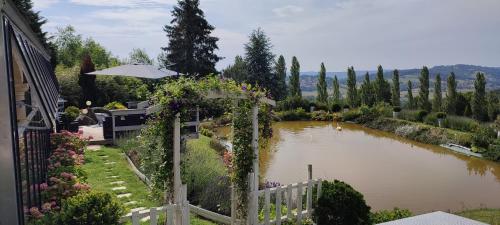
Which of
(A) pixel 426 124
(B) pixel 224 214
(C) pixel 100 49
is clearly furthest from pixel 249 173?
(C) pixel 100 49

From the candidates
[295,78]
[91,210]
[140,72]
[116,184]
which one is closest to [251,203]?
[91,210]

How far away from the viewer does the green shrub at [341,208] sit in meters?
6.64

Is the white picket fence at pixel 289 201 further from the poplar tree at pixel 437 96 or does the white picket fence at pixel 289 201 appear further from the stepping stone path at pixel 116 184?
the poplar tree at pixel 437 96

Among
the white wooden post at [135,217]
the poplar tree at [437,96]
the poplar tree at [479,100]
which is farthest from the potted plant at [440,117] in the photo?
the white wooden post at [135,217]

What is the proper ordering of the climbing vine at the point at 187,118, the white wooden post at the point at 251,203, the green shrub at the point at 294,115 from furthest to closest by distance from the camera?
1. the green shrub at the point at 294,115
2. the white wooden post at the point at 251,203
3. the climbing vine at the point at 187,118

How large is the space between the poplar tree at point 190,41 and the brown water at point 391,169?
13.0 m

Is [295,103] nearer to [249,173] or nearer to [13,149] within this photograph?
[249,173]

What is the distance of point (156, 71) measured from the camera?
15.3 meters

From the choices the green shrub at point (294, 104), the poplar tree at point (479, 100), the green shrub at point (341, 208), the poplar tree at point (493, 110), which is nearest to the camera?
the green shrub at point (341, 208)

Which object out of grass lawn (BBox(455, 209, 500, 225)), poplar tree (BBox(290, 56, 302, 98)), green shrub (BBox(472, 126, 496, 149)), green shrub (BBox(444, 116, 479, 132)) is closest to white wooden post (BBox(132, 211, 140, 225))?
grass lawn (BBox(455, 209, 500, 225))

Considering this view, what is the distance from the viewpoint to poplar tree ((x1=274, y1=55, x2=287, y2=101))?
31953 mm

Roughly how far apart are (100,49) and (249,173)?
4385cm

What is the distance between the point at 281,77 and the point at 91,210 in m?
29.6

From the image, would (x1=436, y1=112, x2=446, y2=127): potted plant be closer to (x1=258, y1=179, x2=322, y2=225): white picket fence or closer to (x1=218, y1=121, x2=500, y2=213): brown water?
(x1=218, y1=121, x2=500, y2=213): brown water
